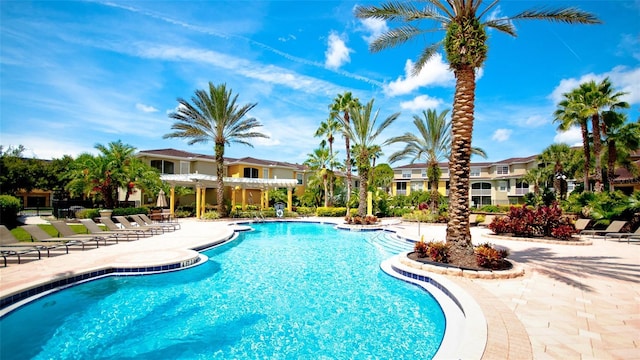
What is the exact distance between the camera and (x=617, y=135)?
2395 cm

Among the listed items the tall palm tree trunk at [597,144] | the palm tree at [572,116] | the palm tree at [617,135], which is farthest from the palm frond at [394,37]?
the palm tree at [617,135]

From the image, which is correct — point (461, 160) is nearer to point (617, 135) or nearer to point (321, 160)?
point (617, 135)

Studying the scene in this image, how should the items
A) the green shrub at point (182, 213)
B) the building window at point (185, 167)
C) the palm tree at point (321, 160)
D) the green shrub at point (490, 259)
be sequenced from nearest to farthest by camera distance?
the green shrub at point (490, 259), the green shrub at point (182, 213), the building window at point (185, 167), the palm tree at point (321, 160)

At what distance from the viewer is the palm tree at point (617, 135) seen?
2347 cm

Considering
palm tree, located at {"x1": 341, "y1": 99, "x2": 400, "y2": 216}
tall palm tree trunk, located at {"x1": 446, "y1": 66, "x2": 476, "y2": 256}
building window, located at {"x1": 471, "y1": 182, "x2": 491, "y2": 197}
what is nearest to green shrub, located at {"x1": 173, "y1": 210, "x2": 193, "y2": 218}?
palm tree, located at {"x1": 341, "y1": 99, "x2": 400, "y2": 216}

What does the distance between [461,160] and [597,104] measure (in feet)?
71.7

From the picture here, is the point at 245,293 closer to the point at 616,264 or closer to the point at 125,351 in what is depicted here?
the point at 125,351

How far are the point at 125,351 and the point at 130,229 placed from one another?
40.4 ft

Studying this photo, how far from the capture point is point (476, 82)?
934cm

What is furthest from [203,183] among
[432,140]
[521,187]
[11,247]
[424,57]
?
[521,187]

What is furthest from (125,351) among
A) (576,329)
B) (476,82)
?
(476,82)

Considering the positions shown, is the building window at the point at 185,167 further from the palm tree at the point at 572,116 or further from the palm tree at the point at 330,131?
the palm tree at the point at 572,116

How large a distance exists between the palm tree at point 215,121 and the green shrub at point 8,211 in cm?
1093

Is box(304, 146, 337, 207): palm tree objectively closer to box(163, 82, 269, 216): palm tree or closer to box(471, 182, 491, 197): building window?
box(163, 82, 269, 216): palm tree
